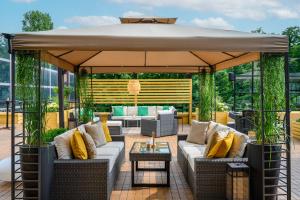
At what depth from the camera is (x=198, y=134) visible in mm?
7355

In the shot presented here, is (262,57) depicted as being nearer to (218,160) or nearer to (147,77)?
(218,160)

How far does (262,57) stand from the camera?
4652 millimetres

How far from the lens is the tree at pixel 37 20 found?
2200 cm

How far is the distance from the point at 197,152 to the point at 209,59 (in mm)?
2327

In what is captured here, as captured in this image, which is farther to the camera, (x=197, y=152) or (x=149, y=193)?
(x=197, y=152)

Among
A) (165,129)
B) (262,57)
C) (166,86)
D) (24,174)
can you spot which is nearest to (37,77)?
(24,174)

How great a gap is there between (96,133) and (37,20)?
1696 cm

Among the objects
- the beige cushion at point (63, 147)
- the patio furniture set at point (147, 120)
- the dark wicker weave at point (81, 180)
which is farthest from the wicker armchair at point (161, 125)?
the dark wicker weave at point (81, 180)

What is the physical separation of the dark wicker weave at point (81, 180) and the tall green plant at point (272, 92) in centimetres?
203

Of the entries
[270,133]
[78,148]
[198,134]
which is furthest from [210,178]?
[198,134]

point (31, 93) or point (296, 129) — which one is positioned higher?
point (31, 93)

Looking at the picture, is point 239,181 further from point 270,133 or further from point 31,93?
point 31,93

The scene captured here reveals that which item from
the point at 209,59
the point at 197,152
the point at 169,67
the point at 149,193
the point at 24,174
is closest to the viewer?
the point at 24,174

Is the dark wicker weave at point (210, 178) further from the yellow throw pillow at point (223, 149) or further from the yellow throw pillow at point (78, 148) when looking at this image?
the yellow throw pillow at point (78, 148)
